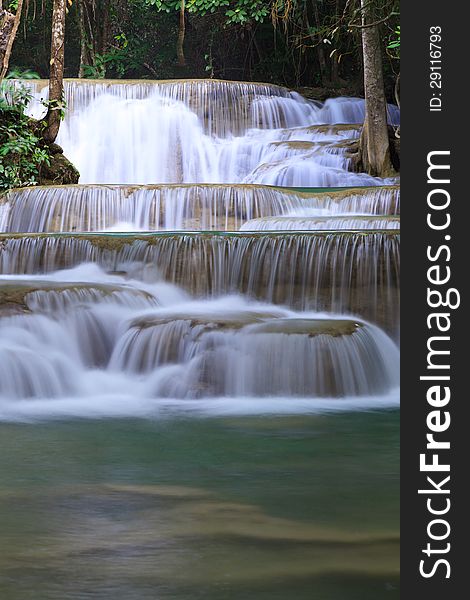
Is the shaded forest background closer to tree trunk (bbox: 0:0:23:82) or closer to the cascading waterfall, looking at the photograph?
tree trunk (bbox: 0:0:23:82)

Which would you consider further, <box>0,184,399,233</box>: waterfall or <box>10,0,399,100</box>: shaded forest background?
<box>10,0,399,100</box>: shaded forest background

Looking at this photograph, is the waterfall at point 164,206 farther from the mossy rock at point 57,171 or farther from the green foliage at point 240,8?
the green foliage at point 240,8

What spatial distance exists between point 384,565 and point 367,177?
10.4m

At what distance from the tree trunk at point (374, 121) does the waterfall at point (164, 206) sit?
282cm

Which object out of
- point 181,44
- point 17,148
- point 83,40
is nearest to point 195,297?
point 17,148

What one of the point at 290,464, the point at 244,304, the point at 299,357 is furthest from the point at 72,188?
the point at 290,464

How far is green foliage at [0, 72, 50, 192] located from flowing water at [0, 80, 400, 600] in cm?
110

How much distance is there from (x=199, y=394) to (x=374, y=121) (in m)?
7.92

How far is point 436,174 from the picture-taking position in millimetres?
2393

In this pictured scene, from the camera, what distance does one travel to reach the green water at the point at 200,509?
2.84m

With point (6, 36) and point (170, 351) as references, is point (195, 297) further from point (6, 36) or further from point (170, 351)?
point (6, 36)

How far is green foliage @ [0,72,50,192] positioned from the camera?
11828 mm

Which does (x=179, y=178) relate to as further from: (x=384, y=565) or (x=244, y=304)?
(x=384, y=565)

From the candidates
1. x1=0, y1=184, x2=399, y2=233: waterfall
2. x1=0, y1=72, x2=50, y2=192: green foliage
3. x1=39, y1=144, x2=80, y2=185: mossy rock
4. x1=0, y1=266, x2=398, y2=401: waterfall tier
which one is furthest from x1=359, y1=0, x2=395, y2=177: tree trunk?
x1=0, y1=266, x2=398, y2=401: waterfall tier
